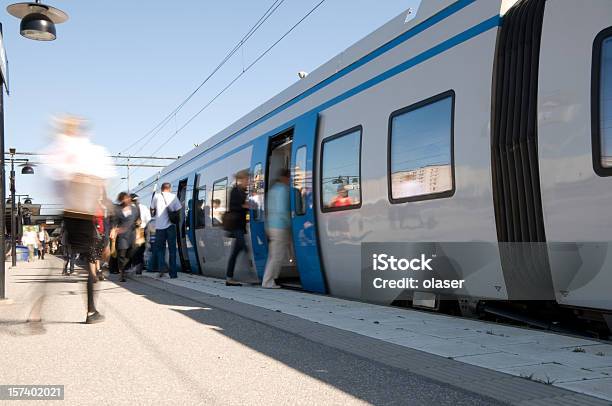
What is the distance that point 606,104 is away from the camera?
429 centimetres

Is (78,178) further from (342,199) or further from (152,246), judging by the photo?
(152,246)

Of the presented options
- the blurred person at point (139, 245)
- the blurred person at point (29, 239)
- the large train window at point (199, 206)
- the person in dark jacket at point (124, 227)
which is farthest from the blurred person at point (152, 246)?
the blurred person at point (29, 239)

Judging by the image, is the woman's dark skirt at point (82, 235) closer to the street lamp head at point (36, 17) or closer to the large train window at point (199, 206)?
the street lamp head at point (36, 17)

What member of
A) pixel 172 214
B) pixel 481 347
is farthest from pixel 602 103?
pixel 172 214

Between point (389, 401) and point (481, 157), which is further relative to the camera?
point (481, 157)

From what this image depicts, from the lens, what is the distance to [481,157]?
17.5 ft

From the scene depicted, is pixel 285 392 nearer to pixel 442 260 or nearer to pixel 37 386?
pixel 37 386

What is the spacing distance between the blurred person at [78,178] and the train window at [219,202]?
6658 mm

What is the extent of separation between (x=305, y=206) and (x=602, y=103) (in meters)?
4.76

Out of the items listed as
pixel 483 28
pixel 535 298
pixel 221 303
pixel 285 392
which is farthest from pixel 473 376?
pixel 221 303

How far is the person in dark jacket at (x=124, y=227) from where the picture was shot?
12461mm

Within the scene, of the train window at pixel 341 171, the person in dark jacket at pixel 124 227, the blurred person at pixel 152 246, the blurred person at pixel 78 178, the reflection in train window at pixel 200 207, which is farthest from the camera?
the blurred person at pixel 152 246

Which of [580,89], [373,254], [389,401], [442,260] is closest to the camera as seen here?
[389,401]

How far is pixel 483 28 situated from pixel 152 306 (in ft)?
15.6
